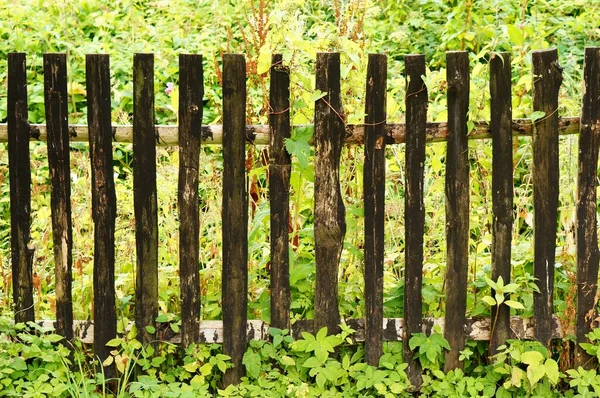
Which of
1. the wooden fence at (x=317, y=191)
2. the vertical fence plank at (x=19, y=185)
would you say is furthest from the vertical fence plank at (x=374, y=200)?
the vertical fence plank at (x=19, y=185)

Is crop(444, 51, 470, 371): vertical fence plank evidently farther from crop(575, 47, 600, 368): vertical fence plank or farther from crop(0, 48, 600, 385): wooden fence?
crop(575, 47, 600, 368): vertical fence plank

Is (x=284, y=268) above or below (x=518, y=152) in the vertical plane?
below

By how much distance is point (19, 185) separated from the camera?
13.0ft

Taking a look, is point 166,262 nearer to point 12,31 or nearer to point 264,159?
point 264,159

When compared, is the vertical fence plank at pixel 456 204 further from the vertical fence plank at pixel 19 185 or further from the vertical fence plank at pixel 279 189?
the vertical fence plank at pixel 19 185

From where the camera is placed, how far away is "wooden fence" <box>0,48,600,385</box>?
3840 millimetres

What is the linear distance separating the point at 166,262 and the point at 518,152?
2082 millimetres

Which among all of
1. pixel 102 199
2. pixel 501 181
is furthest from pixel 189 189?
pixel 501 181

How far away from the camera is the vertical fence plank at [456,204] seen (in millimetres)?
3842

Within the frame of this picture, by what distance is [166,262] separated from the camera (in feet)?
15.4

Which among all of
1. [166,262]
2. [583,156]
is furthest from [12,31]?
[583,156]

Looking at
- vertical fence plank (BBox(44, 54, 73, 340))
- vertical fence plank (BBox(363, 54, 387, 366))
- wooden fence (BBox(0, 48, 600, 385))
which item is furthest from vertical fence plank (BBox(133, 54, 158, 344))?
vertical fence plank (BBox(363, 54, 387, 366))

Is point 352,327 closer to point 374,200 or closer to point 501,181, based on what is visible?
point 374,200

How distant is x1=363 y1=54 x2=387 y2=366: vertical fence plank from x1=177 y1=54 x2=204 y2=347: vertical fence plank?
80 cm
